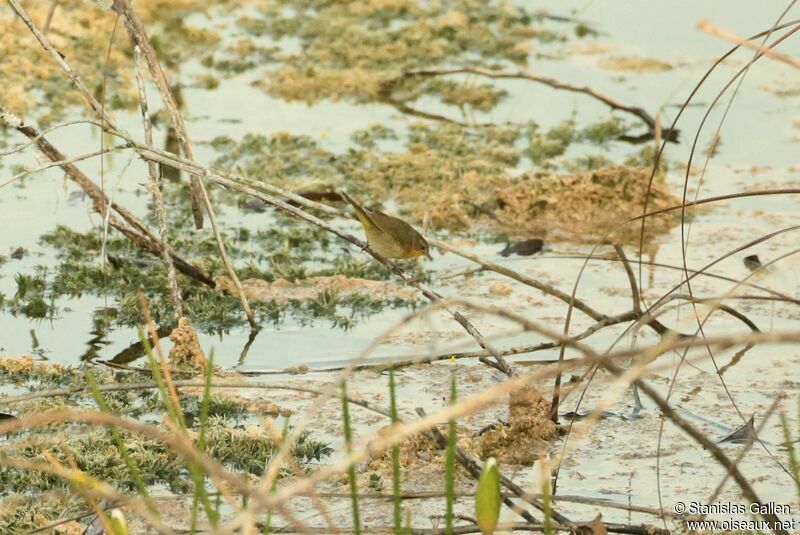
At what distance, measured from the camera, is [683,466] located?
3543mm

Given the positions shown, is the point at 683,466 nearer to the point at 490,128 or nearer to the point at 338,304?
the point at 338,304

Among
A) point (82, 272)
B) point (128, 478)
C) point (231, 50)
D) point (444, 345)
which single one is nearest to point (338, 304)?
point (444, 345)

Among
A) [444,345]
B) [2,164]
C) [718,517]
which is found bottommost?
[718,517]

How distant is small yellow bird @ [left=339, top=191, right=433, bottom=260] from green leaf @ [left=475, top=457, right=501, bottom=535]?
250 cm

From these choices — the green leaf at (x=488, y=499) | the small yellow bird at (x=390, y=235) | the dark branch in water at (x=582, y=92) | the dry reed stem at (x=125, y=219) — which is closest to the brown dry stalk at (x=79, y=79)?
the dry reed stem at (x=125, y=219)

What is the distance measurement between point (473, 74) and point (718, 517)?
16.6 feet

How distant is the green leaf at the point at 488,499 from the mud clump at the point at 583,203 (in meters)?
3.96

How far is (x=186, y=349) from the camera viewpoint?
13.6ft

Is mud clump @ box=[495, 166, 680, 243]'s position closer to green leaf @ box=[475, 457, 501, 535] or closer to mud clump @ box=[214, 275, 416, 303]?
mud clump @ box=[214, 275, 416, 303]

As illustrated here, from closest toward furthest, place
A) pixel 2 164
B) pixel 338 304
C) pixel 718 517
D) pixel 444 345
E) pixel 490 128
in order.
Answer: pixel 718 517 < pixel 444 345 < pixel 338 304 < pixel 2 164 < pixel 490 128

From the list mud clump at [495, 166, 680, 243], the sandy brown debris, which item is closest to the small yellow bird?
the sandy brown debris

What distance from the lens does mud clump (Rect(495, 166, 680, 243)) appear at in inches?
230

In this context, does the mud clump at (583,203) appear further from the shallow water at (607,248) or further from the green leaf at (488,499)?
the green leaf at (488,499)

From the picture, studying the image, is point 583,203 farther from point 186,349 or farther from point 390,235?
point 186,349
